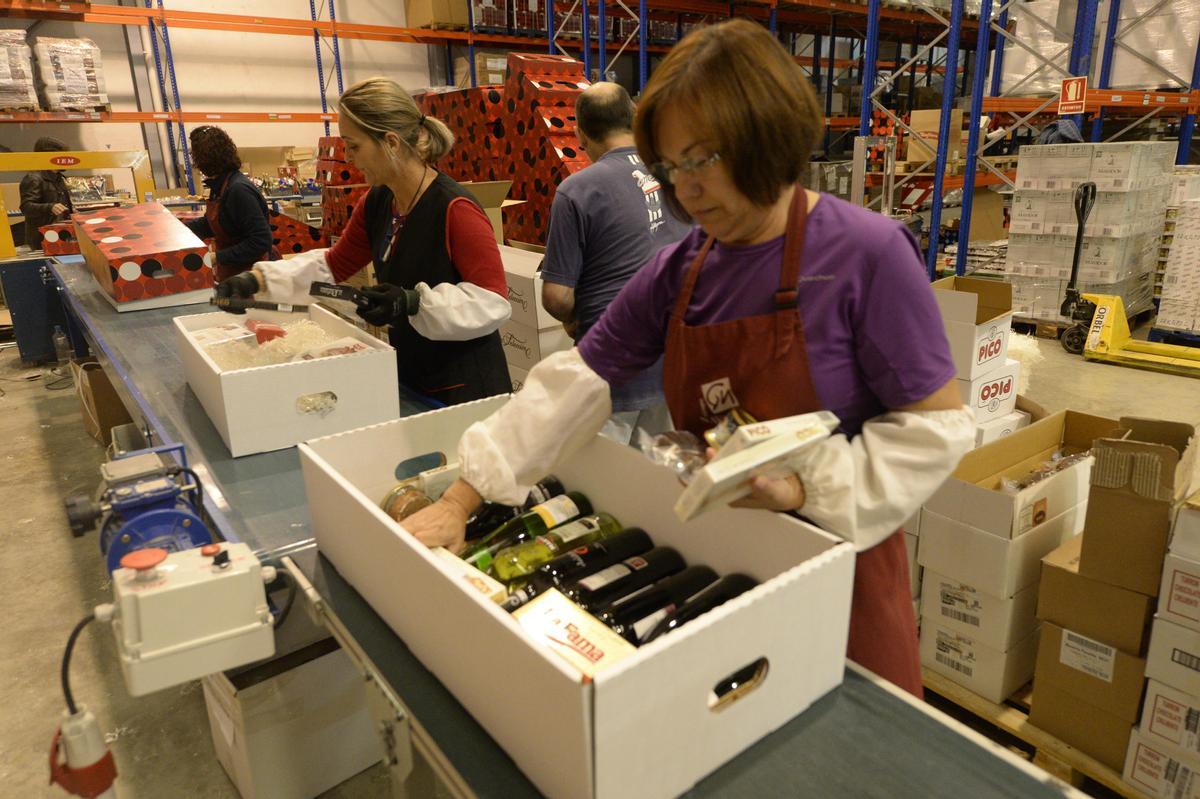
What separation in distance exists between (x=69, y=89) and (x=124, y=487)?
7748 millimetres

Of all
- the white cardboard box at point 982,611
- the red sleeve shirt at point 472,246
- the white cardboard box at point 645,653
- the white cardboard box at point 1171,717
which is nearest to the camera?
the white cardboard box at point 645,653

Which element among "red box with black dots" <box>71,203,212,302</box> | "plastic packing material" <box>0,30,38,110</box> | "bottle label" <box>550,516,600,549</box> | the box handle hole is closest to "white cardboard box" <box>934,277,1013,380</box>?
"bottle label" <box>550,516,600,549</box>

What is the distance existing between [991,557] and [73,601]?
3152 mm

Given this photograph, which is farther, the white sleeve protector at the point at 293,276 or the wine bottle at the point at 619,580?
the white sleeve protector at the point at 293,276

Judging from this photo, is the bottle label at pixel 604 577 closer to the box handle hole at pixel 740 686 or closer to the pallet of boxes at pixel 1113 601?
the box handle hole at pixel 740 686

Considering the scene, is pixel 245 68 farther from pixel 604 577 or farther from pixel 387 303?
pixel 604 577

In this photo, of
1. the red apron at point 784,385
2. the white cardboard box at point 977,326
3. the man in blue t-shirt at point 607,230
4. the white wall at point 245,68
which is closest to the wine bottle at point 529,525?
the red apron at point 784,385

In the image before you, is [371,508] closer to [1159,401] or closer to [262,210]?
[262,210]

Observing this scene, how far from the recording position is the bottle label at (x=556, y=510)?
4.21 feet

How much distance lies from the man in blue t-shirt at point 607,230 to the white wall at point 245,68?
8.14 metres

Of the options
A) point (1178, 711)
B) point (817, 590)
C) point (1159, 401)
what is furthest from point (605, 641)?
point (1159, 401)

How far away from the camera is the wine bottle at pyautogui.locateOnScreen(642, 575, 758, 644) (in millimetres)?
1000

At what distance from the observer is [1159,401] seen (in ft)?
15.0

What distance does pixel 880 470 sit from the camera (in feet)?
3.19
